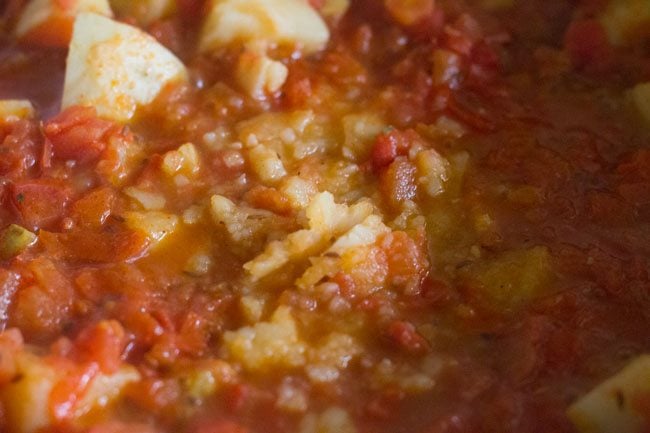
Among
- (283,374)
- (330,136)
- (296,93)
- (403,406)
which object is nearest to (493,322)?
(403,406)

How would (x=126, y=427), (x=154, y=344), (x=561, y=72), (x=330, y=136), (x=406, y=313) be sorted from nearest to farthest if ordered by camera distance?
(x=126, y=427) < (x=154, y=344) < (x=406, y=313) < (x=330, y=136) < (x=561, y=72)

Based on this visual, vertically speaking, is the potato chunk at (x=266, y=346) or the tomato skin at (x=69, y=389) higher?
the tomato skin at (x=69, y=389)

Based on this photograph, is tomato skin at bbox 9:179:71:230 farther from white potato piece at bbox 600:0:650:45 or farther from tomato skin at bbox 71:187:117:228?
white potato piece at bbox 600:0:650:45

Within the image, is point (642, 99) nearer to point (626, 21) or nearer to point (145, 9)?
point (626, 21)

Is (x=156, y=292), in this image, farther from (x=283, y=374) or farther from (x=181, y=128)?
(x=181, y=128)

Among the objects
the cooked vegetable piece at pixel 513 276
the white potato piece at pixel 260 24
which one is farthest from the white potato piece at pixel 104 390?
the white potato piece at pixel 260 24

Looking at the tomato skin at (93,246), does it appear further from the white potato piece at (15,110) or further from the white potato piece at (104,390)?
the white potato piece at (15,110)
